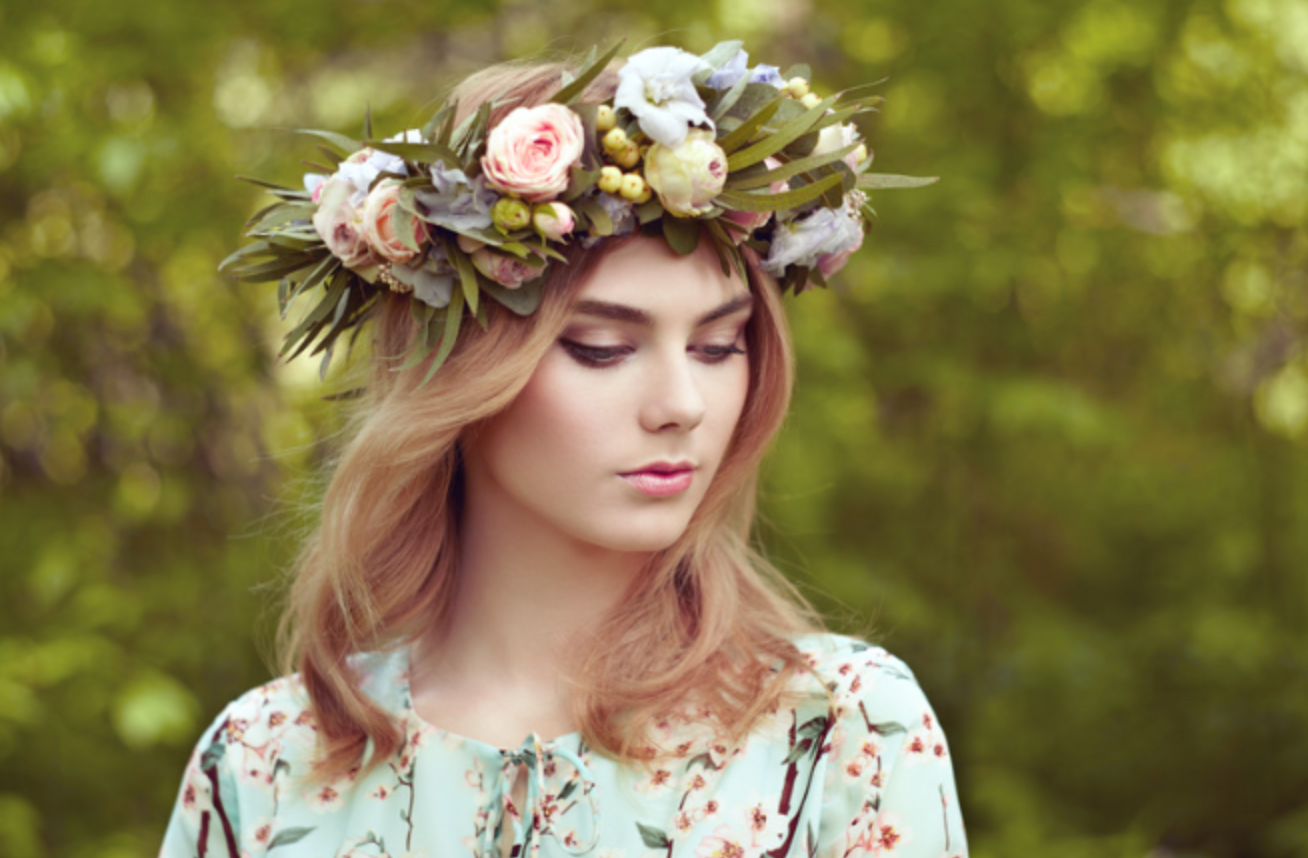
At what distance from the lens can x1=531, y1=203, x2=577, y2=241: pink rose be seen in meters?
1.56

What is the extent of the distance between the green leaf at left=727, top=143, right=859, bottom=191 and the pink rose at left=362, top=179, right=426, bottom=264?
39 cm

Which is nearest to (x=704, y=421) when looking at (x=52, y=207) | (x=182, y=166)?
(x=182, y=166)

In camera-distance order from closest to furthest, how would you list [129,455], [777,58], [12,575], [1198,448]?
[12,575] → [129,455] → [777,58] → [1198,448]

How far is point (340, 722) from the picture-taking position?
190cm

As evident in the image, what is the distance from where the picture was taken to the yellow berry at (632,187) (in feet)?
5.18

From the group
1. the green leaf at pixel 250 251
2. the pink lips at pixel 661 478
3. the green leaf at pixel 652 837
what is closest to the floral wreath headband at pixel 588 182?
the green leaf at pixel 250 251

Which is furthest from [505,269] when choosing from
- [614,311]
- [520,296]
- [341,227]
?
[341,227]

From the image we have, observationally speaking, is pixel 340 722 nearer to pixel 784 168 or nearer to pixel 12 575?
pixel 784 168

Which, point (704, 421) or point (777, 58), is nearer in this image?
point (704, 421)

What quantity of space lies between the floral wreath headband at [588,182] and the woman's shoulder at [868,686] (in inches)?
21.2

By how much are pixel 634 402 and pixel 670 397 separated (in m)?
0.05

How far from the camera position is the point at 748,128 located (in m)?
1.61

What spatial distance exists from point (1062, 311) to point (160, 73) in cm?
251

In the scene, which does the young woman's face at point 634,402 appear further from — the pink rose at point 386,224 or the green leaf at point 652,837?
the green leaf at point 652,837
